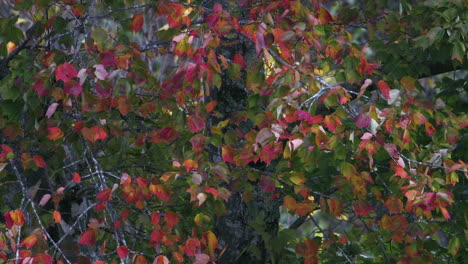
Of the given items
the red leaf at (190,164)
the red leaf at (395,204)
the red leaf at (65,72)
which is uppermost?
the red leaf at (65,72)

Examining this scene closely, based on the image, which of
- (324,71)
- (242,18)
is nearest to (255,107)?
(242,18)

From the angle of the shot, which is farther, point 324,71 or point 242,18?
point 324,71

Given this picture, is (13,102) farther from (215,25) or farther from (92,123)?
(215,25)

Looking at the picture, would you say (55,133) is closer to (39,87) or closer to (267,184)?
(39,87)

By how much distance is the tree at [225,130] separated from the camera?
4113mm

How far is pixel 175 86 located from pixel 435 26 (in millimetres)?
2286

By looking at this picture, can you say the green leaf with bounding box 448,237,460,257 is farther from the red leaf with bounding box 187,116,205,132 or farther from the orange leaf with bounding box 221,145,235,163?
the red leaf with bounding box 187,116,205,132

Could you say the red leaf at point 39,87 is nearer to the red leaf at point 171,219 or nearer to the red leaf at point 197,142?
the red leaf at point 197,142

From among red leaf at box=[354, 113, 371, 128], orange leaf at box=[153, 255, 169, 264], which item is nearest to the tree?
red leaf at box=[354, 113, 371, 128]

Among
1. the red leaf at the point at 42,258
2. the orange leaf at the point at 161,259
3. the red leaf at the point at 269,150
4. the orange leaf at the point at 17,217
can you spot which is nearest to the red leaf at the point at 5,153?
the orange leaf at the point at 17,217

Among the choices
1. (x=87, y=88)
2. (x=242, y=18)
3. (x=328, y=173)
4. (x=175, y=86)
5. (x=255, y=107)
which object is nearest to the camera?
(x=175, y=86)

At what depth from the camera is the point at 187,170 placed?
4.31 m

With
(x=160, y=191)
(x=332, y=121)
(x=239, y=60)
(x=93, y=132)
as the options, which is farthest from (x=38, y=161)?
(x=332, y=121)

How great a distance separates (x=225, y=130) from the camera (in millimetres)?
5195
